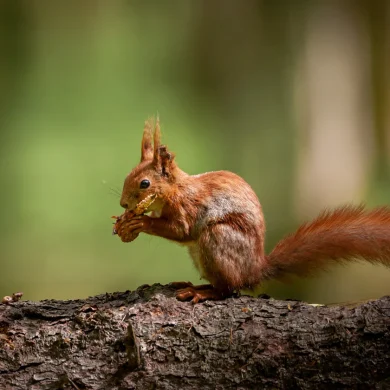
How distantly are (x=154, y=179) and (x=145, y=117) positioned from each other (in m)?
1.37

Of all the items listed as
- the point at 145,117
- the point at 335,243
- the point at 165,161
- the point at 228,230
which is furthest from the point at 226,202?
the point at 145,117

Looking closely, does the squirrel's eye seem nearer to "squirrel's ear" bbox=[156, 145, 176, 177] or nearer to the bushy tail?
"squirrel's ear" bbox=[156, 145, 176, 177]

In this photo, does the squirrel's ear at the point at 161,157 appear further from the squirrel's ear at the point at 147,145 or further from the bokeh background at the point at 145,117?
the bokeh background at the point at 145,117

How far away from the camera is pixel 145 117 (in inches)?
135

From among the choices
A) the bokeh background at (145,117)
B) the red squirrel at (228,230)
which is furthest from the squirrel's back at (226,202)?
the bokeh background at (145,117)

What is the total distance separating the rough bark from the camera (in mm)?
1644

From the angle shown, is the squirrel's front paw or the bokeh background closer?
the squirrel's front paw

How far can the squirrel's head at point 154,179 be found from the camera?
2.11 meters

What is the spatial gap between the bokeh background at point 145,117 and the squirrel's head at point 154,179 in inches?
48.0

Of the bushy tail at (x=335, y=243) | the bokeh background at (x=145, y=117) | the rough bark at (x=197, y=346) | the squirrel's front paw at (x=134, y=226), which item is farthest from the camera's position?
the bokeh background at (x=145, y=117)

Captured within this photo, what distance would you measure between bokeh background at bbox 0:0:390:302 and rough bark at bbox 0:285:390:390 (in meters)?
1.49

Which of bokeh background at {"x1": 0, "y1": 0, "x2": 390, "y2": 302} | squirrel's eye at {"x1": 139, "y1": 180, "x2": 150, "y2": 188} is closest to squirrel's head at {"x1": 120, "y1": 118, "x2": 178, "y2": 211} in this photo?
squirrel's eye at {"x1": 139, "y1": 180, "x2": 150, "y2": 188}

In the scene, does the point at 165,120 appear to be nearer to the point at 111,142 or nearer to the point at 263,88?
the point at 111,142

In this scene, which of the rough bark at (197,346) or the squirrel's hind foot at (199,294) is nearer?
the rough bark at (197,346)
